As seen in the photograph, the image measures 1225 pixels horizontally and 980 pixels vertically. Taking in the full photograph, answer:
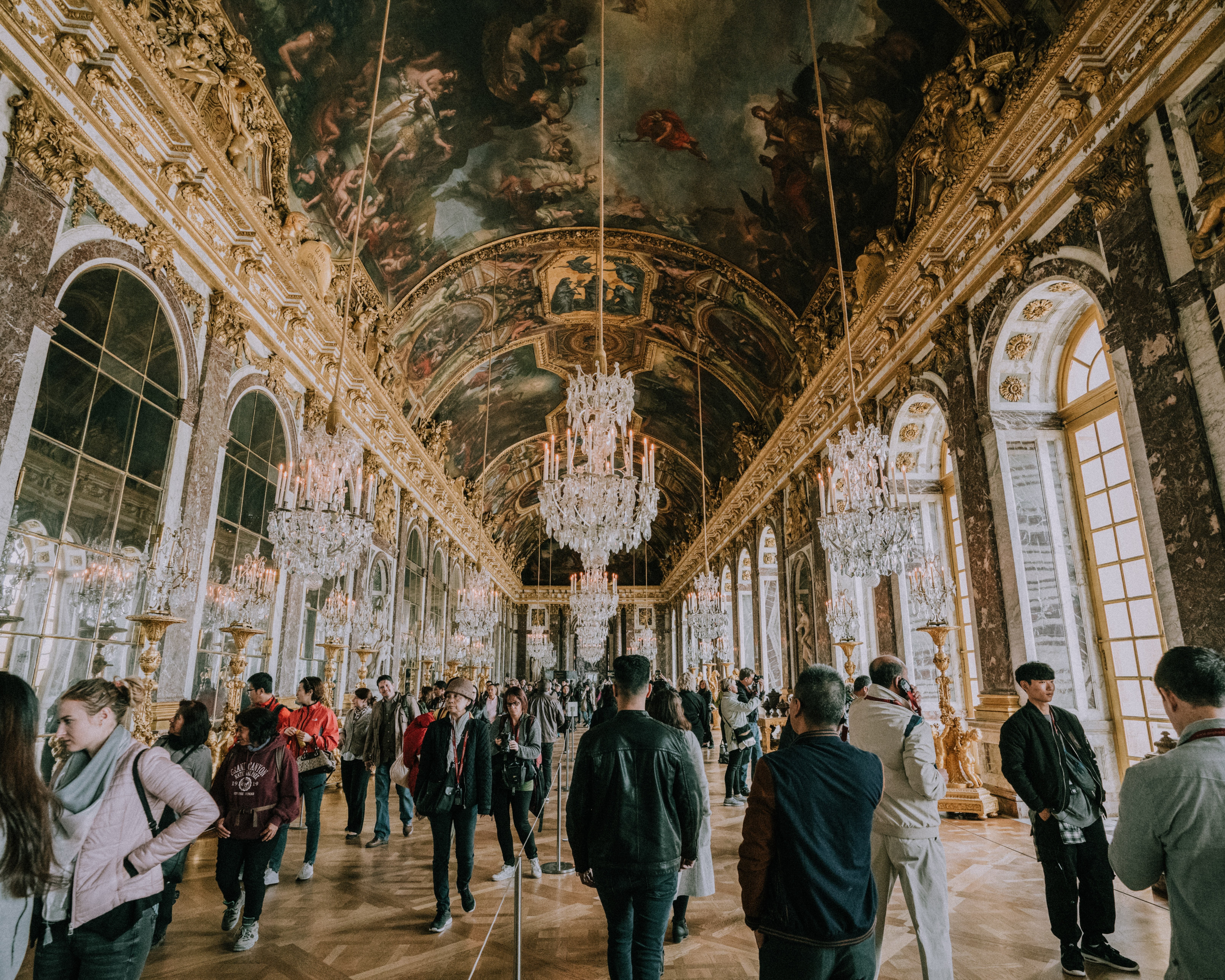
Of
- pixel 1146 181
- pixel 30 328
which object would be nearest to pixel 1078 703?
pixel 1146 181

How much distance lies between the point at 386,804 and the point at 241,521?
14.1 ft

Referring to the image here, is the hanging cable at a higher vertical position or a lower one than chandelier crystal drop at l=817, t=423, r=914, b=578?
higher

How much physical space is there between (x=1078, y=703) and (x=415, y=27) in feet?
38.0

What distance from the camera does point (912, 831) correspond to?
3.35 meters

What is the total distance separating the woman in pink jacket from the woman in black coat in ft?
7.58

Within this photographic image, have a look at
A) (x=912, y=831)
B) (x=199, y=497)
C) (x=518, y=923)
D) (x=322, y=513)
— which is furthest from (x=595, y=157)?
(x=518, y=923)

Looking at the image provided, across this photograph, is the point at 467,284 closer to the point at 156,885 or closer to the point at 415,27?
the point at 415,27

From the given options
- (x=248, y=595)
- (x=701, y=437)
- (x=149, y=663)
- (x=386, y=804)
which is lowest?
(x=386, y=804)

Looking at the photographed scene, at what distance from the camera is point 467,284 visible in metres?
15.1

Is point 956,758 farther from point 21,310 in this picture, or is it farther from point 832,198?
point 21,310

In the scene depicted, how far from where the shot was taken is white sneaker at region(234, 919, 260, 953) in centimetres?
406

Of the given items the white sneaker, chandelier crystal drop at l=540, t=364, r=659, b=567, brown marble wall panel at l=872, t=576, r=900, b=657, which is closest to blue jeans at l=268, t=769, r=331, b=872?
the white sneaker

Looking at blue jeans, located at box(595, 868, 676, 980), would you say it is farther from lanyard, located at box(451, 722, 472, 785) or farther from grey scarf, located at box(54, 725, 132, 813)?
lanyard, located at box(451, 722, 472, 785)

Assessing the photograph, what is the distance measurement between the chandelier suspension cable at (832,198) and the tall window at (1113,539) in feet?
7.58
